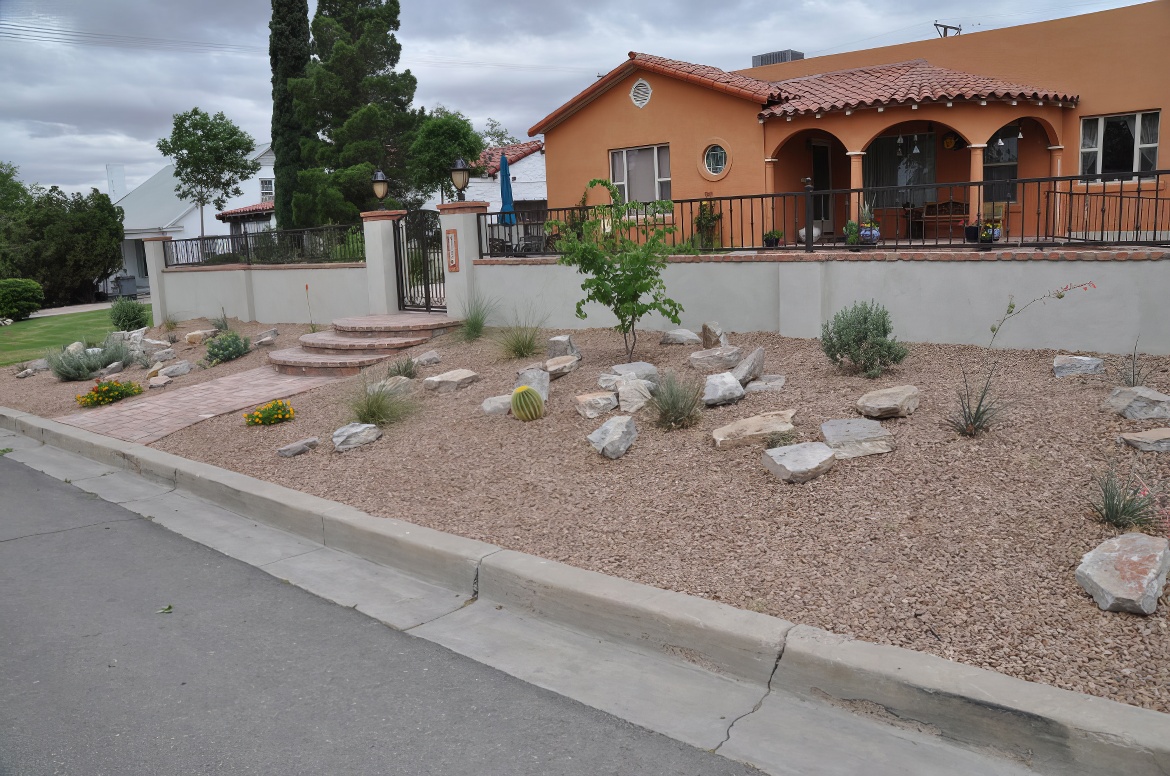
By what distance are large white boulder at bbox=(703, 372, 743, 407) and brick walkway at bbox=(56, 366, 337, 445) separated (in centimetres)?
596

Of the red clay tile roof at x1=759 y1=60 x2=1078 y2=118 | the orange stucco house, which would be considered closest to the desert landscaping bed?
the orange stucco house

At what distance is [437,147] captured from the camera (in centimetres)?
2819

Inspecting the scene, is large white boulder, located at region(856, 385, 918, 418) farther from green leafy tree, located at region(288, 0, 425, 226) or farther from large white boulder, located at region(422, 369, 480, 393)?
green leafy tree, located at region(288, 0, 425, 226)

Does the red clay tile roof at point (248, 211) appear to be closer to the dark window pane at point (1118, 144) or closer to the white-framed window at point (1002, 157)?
the white-framed window at point (1002, 157)

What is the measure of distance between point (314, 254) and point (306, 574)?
498 inches

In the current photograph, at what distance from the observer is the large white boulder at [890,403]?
22.3 ft

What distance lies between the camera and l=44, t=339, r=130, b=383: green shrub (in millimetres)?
14844

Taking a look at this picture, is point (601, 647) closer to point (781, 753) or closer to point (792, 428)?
point (781, 753)

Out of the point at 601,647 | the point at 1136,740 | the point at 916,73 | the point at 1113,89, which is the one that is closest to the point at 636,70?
the point at 916,73

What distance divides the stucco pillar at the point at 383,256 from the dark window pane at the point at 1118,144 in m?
12.9

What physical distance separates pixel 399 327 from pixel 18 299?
960 inches

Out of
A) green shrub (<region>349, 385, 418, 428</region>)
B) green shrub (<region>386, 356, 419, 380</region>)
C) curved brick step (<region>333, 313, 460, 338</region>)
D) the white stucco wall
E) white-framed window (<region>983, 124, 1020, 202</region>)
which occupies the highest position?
white-framed window (<region>983, 124, 1020, 202</region>)

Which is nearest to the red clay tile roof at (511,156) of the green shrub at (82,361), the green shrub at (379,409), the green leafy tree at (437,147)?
the green leafy tree at (437,147)

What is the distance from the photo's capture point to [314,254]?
A: 17.7m
